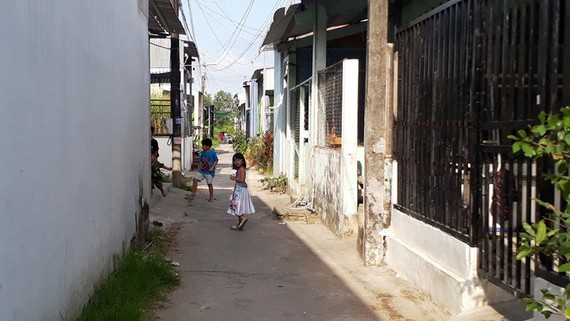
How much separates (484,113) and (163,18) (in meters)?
9.72

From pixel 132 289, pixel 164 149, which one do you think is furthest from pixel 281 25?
pixel 164 149

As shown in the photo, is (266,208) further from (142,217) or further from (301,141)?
(142,217)

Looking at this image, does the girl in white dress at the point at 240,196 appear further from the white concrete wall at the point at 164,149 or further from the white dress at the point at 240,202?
the white concrete wall at the point at 164,149

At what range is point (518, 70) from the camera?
4.17 meters

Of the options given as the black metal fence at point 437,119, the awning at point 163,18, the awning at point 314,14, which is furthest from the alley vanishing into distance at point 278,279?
the awning at point 163,18

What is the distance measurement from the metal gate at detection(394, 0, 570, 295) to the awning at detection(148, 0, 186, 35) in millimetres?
6661

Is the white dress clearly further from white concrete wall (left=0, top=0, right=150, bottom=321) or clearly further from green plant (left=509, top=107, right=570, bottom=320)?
green plant (left=509, top=107, right=570, bottom=320)

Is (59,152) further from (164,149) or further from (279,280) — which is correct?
(164,149)

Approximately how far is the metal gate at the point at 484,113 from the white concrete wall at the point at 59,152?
3.12m

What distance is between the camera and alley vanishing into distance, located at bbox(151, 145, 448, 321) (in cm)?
541

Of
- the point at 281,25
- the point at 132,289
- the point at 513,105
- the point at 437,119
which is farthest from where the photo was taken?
the point at 281,25

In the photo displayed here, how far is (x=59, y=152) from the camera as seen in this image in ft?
13.0

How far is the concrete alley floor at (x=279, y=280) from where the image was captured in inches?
212

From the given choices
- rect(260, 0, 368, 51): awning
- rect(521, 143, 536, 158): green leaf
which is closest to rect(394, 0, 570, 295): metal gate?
rect(521, 143, 536, 158): green leaf
